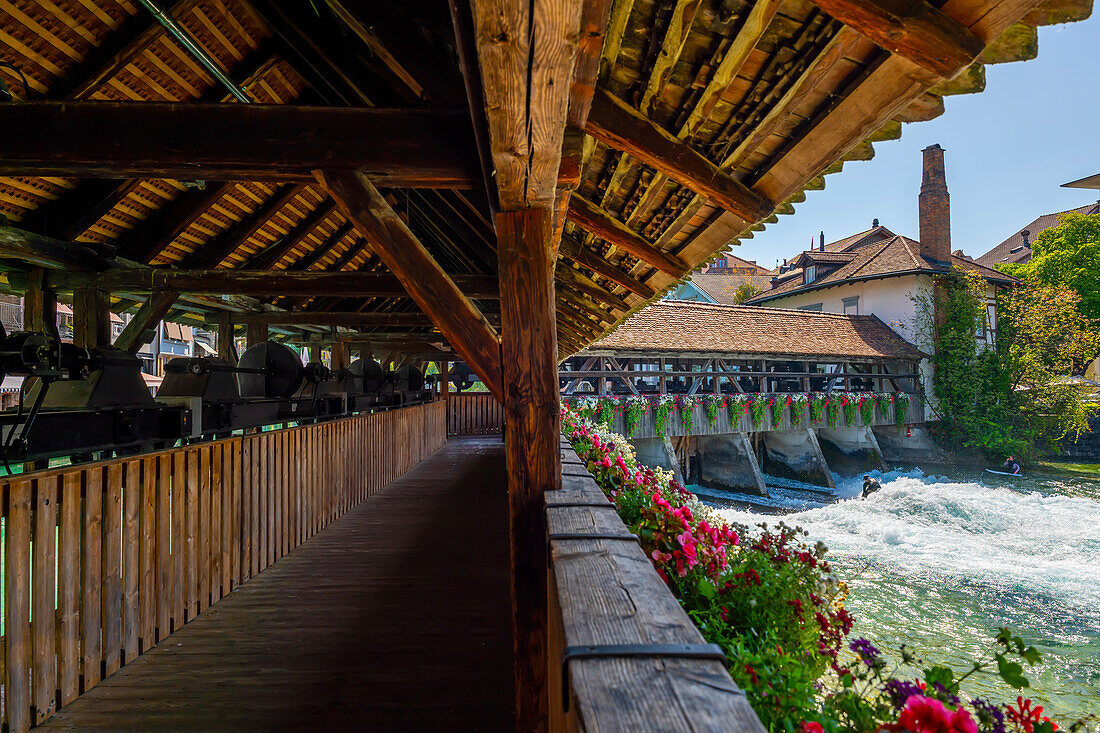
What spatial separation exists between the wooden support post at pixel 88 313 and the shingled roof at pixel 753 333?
10.1 m

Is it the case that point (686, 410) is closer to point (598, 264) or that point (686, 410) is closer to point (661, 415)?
point (661, 415)

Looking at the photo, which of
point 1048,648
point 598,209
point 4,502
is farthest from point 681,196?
point 1048,648

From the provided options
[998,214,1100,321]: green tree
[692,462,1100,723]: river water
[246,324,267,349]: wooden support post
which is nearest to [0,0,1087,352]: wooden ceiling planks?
[246,324,267,349]: wooden support post

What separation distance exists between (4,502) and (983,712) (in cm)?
321

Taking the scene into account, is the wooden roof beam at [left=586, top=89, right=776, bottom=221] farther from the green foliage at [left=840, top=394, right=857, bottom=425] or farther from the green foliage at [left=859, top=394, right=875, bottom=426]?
the green foliage at [left=859, top=394, right=875, bottom=426]

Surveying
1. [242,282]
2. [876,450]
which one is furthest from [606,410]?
[876,450]

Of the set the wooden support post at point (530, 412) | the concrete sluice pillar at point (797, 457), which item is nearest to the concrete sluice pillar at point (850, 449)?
the concrete sluice pillar at point (797, 457)

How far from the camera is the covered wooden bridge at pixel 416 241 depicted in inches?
49.7

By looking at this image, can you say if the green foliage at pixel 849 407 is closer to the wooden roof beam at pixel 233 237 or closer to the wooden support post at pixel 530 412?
the wooden roof beam at pixel 233 237

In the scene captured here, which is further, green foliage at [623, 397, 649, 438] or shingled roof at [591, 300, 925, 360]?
shingled roof at [591, 300, 925, 360]

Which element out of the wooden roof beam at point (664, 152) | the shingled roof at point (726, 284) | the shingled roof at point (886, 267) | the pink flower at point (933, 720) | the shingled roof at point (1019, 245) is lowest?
the pink flower at point (933, 720)

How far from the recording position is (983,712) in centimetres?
110

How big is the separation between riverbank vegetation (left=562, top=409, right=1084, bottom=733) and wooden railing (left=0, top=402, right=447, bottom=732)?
8.09 ft

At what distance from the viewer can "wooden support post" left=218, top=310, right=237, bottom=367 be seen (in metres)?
7.62
